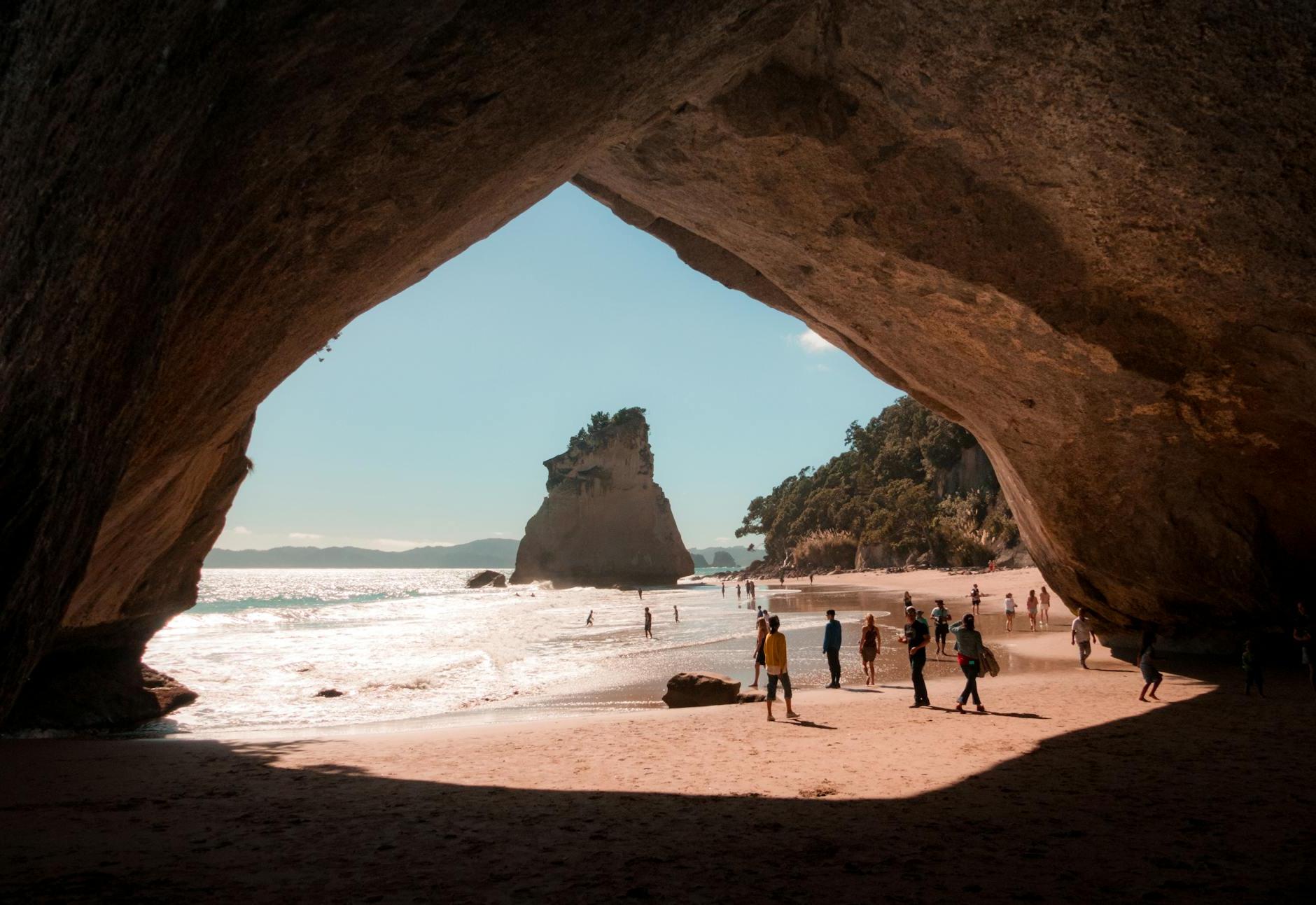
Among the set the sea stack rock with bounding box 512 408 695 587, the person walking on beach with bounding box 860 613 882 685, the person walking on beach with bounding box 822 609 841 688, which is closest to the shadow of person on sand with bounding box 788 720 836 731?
the person walking on beach with bounding box 822 609 841 688

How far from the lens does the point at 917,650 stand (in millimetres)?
12234

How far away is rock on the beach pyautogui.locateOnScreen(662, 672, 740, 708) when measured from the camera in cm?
1377

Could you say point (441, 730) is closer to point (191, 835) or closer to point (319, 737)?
point (319, 737)

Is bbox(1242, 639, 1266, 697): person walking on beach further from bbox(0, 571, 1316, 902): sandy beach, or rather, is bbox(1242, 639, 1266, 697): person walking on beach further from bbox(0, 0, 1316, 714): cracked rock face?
bbox(0, 0, 1316, 714): cracked rock face

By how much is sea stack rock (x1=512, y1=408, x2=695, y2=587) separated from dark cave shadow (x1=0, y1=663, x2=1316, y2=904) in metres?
81.5

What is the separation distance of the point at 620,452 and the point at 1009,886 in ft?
286

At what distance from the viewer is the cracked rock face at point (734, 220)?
3525 millimetres

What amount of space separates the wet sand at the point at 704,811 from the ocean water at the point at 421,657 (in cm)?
515

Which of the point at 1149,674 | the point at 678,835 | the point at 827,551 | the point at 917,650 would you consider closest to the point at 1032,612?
the point at 1149,674

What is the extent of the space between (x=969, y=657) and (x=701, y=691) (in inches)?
178

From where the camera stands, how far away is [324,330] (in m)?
8.23

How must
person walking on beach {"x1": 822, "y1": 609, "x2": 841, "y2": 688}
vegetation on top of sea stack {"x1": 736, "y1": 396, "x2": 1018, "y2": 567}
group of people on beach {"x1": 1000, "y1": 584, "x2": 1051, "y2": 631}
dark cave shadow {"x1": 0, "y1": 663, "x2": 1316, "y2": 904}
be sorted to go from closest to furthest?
dark cave shadow {"x1": 0, "y1": 663, "x2": 1316, "y2": 904} < person walking on beach {"x1": 822, "y1": 609, "x2": 841, "y2": 688} < group of people on beach {"x1": 1000, "y1": 584, "x2": 1051, "y2": 631} < vegetation on top of sea stack {"x1": 736, "y1": 396, "x2": 1018, "y2": 567}

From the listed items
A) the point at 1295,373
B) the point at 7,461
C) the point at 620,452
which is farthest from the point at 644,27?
the point at 620,452

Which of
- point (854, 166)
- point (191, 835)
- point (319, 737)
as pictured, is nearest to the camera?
point (191, 835)
